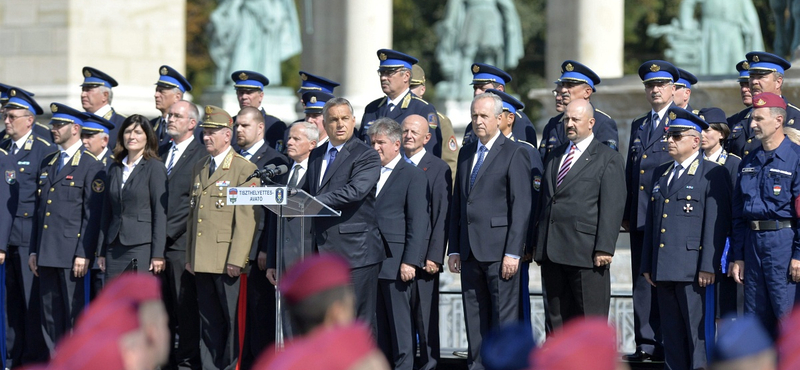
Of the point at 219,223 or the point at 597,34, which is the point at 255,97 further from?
the point at 597,34

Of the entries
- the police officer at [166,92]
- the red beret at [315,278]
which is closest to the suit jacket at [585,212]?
the police officer at [166,92]

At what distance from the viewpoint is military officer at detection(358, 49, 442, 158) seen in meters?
9.91

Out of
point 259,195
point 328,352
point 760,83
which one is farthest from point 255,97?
point 328,352

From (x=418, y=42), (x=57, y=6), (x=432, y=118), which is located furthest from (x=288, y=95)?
(x=418, y=42)

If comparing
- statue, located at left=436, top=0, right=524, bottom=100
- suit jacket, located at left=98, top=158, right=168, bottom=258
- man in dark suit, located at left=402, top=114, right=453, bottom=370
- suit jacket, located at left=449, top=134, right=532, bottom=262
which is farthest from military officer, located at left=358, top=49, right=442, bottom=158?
statue, located at left=436, top=0, right=524, bottom=100

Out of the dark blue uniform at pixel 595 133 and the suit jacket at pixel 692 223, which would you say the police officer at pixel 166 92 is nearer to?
the dark blue uniform at pixel 595 133

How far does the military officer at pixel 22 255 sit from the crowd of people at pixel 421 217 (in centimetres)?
2

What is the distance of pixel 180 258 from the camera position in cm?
950

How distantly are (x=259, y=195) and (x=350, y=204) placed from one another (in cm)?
101

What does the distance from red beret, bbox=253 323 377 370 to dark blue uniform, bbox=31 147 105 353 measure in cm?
645

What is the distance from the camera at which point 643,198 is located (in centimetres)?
892

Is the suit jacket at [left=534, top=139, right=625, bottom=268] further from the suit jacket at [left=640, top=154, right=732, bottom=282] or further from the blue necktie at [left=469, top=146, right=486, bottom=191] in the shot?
the blue necktie at [left=469, top=146, right=486, bottom=191]

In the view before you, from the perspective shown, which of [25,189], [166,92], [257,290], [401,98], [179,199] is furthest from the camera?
[166,92]

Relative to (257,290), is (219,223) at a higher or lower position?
higher
